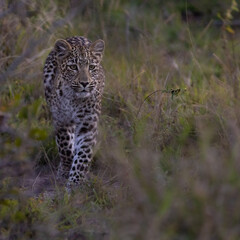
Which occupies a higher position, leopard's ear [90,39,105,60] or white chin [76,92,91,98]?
leopard's ear [90,39,105,60]

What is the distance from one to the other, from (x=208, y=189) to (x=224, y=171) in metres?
0.16

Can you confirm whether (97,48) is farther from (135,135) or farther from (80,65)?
(135,135)

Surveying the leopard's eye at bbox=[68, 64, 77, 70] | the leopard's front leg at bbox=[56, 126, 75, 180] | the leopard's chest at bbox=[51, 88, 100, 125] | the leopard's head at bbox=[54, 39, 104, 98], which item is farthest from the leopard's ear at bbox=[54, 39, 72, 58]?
the leopard's front leg at bbox=[56, 126, 75, 180]

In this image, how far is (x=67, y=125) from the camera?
7.09 metres

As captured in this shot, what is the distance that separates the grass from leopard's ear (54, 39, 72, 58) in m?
0.48

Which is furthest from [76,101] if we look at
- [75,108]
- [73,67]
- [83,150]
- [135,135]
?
[135,135]

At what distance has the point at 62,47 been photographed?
700 cm

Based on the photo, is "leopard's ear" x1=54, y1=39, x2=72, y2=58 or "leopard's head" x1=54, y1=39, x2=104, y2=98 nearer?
"leopard's head" x1=54, y1=39, x2=104, y2=98

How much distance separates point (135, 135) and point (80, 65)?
3.24 ft

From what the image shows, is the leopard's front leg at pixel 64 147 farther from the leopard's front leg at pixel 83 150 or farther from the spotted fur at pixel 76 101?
the leopard's front leg at pixel 83 150

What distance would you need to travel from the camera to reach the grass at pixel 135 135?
4008 millimetres

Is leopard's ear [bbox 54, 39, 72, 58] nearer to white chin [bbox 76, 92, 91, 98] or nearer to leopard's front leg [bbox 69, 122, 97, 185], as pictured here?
white chin [bbox 76, 92, 91, 98]

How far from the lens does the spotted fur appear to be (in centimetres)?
675

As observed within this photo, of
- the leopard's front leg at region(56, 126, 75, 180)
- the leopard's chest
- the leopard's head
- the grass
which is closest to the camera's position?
the grass
